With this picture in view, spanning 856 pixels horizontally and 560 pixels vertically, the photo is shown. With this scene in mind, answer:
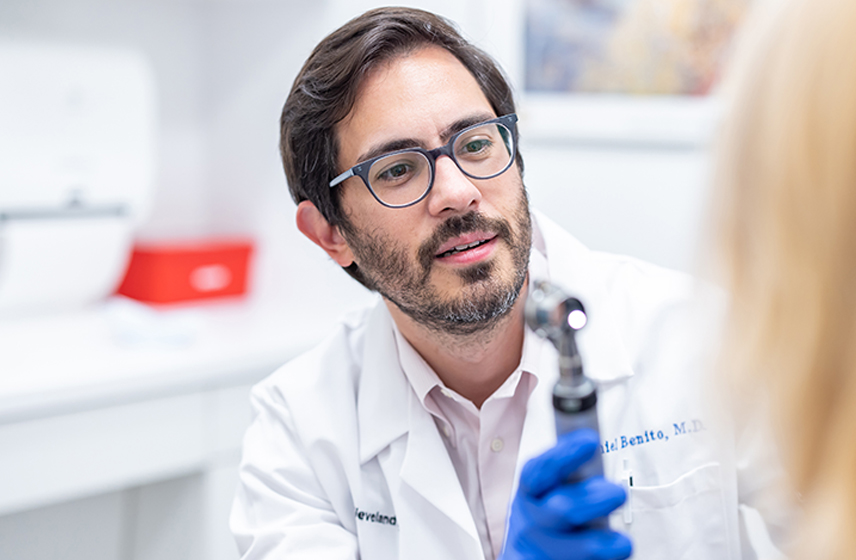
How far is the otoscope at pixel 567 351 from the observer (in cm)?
60

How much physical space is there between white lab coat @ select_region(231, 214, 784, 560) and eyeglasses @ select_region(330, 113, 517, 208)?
0.63ft

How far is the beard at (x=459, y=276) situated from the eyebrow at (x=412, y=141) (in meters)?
0.12

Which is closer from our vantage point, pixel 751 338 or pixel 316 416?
pixel 751 338

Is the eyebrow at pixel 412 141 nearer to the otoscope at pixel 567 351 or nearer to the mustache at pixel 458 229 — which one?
the mustache at pixel 458 229

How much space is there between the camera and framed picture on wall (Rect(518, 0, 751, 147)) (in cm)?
184

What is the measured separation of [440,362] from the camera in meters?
1.26

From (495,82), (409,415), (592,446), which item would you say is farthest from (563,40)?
(592,446)

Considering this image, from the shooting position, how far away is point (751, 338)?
492 millimetres

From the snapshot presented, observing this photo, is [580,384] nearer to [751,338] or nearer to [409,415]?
[751,338]

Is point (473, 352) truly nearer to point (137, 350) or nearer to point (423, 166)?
point (423, 166)

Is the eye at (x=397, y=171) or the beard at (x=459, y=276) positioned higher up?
the eye at (x=397, y=171)

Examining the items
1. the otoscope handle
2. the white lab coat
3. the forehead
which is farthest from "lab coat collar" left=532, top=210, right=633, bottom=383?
the otoscope handle

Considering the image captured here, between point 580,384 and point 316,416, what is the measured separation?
68 cm

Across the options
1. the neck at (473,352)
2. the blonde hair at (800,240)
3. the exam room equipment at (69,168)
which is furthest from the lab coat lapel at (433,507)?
the exam room equipment at (69,168)
